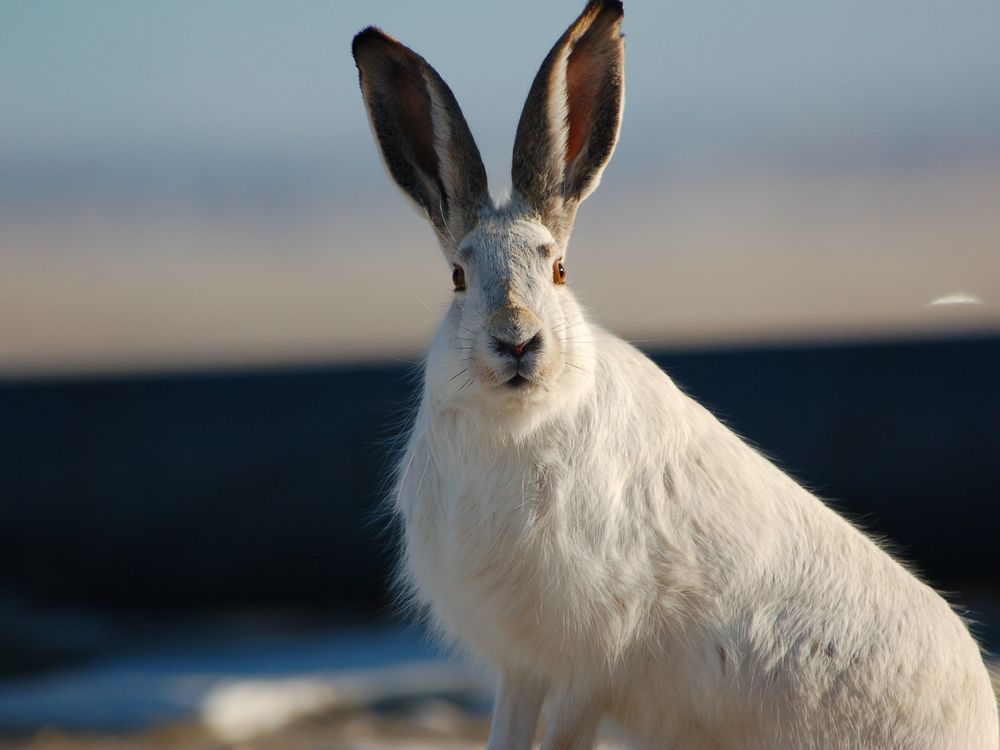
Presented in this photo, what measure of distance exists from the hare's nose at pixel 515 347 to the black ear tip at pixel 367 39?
3.37 ft

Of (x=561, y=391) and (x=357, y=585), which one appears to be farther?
(x=357, y=585)

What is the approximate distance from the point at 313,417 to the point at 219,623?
1.84 meters

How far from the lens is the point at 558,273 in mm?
3605

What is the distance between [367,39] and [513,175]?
59 centimetres

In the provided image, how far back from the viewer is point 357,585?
9.95m

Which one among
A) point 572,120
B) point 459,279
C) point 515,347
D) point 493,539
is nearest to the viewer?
point 515,347

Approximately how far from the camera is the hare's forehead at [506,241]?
348 centimetres

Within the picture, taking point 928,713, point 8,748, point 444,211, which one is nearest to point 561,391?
point 444,211

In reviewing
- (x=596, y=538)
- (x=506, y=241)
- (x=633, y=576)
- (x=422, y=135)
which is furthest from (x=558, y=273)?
(x=633, y=576)

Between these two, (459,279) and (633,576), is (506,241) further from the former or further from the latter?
(633,576)

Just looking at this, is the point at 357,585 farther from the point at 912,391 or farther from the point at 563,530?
the point at 563,530

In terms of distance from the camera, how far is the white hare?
3453 mm

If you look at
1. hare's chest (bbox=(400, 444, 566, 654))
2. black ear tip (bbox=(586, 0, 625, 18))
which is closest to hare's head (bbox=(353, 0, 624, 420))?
black ear tip (bbox=(586, 0, 625, 18))

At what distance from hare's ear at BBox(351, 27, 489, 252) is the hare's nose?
1.89ft
